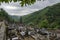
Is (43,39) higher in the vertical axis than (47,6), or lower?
lower

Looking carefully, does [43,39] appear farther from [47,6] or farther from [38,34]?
[47,6]

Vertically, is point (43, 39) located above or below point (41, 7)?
below

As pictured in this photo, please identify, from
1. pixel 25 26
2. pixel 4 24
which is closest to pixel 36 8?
pixel 25 26

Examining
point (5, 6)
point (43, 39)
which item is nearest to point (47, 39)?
point (43, 39)

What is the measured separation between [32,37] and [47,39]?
38 cm

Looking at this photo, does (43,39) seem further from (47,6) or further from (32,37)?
(47,6)

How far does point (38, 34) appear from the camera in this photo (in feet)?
15.3

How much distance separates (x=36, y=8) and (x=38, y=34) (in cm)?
69

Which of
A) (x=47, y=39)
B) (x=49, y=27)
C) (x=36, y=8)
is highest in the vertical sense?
(x=36, y=8)

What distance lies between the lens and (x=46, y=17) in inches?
189

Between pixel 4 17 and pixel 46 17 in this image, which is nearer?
pixel 4 17

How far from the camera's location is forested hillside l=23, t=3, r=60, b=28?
4.71 metres

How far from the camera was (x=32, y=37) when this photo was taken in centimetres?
465

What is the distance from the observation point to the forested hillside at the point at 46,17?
4.71 metres
